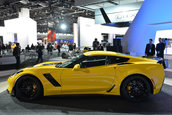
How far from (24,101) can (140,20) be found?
881cm

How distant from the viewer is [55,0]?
15.5 m

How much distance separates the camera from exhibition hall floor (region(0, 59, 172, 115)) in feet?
9.68

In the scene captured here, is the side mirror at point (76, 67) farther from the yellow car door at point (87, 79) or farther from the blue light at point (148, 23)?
the blue light at point (148, 23)

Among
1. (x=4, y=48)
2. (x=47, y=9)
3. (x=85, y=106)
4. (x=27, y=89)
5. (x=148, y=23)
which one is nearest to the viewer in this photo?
(x=85, y=106)

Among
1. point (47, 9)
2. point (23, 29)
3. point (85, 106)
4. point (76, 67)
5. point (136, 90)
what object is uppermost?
point (47, 9)

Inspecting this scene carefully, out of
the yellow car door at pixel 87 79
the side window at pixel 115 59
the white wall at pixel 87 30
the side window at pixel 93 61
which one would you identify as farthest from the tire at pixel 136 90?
the white wall at pixel 87 30

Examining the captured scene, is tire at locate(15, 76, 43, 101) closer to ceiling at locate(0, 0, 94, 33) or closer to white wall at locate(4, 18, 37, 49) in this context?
ceiling at locate(0, 0, 94, 33)

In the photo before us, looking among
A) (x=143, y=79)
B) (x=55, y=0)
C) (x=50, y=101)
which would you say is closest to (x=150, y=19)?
(x=143, y=79)

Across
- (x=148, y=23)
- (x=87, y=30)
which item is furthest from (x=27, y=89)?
(x=87, y=30)

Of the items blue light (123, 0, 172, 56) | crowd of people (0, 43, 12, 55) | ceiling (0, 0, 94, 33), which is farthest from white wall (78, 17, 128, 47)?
crowd of people (0, 43, 12, 55)

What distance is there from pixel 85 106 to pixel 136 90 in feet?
3.99

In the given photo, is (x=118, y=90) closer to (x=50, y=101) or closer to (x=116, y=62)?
(x=116, y=62)

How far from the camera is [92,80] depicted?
10.9ft

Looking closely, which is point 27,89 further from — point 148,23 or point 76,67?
point 148,23
